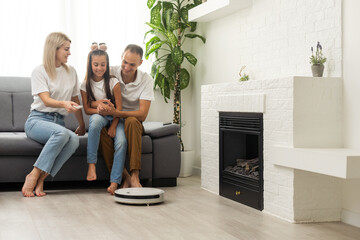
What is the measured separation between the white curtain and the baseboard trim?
275cm

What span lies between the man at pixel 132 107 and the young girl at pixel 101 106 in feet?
0.21

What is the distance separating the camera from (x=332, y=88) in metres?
2.85

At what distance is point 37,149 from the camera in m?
3.67

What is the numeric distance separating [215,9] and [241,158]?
1263 mm

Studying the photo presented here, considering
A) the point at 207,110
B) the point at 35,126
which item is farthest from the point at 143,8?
the point at 35,126

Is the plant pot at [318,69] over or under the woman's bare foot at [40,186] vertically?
over

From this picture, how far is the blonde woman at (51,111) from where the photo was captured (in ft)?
11.6

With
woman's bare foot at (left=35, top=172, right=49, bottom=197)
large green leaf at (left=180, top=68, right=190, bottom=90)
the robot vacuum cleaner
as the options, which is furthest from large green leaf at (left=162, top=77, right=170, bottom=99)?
the robot vacuum cleaner

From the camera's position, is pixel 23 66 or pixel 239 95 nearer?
pixel 239 95

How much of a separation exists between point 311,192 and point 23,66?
2958mm

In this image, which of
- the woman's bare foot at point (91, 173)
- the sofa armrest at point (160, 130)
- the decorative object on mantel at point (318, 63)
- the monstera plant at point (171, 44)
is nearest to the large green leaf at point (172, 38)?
the monstera plant at point (171, 44)

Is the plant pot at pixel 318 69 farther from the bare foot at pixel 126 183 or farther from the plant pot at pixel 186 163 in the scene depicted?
the plant pot at pixel 186 163

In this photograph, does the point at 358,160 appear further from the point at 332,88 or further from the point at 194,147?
the point at 194,147

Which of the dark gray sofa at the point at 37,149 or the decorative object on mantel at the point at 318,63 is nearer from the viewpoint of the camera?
the decorative object on mantel at the point at 318,63
